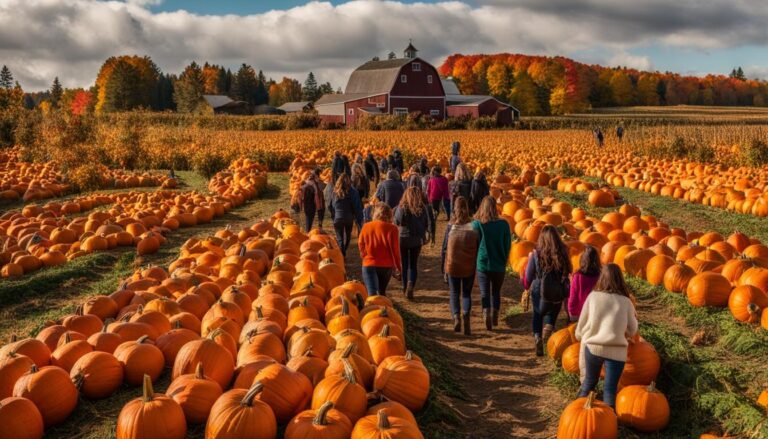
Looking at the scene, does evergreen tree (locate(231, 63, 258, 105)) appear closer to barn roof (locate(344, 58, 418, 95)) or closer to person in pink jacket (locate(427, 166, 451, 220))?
barn roof (locate(344, 58, 418, 95))

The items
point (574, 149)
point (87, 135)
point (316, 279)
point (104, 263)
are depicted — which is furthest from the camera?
point (574, 149)

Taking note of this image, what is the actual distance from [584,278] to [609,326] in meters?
1.01

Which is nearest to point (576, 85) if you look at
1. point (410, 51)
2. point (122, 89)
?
point (410, 51)

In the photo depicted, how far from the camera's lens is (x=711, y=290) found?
7254 mm

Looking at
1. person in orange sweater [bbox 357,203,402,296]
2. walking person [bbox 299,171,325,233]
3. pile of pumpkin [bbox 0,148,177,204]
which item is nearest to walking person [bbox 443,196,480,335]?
person in orange sweater [bbox 357,203,402,296]

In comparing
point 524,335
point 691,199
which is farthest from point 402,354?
point 691,199

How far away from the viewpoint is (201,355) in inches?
194

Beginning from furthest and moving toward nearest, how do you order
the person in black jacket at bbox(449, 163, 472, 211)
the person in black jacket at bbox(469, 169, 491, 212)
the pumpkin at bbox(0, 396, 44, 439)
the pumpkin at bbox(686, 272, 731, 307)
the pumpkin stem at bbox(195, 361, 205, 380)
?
1. the person in black jacket at bbox(469, 169, 491, 212)
2. the person in black jacket at bbox(449, 163, 472, 211)
3. the pumpkin at bbox(686, 272, 731, 307)
4. the pumpkin stem at bbox(195, 361, 205, 380)
5. the pumpkin at bbox(0, 396, 44, 439)

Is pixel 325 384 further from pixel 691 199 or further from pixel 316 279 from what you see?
pixel 691 199

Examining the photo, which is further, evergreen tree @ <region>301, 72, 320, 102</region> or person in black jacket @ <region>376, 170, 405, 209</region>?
evergreen tree @ <region>301, 72, 320, 102</region>

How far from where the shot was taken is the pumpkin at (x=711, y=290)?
723 centimetres

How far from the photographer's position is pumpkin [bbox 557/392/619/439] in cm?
471

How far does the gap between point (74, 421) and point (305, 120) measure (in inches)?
2027

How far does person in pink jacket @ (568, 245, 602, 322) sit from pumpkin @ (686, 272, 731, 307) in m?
2.05
